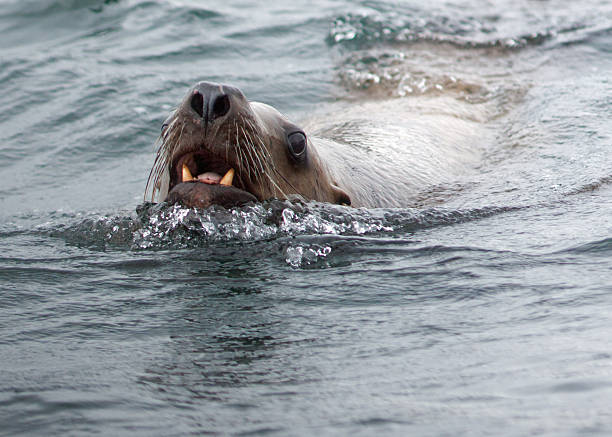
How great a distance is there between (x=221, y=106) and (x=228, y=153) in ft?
0.76

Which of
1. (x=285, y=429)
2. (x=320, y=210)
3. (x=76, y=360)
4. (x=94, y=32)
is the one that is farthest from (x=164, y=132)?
(x=94, y=32)

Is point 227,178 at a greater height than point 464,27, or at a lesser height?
lesser

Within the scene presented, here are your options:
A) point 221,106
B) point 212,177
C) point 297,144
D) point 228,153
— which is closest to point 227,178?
point 212,177

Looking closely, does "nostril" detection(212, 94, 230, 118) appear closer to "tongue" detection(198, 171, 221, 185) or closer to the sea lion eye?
"tongue" detection(198, 171, 221, 185)

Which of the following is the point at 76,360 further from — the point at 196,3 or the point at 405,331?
the point at 196,3

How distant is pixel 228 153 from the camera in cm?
443

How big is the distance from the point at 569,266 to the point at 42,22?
1036cm

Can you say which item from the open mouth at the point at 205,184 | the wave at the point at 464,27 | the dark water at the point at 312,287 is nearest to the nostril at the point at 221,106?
the open mouth at the point at 205,184

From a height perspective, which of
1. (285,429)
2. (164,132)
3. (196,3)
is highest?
(196,3)

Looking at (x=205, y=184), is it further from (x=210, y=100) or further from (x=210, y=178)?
(x=210, y=100)

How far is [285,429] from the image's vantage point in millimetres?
2773

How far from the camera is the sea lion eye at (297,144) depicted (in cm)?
493

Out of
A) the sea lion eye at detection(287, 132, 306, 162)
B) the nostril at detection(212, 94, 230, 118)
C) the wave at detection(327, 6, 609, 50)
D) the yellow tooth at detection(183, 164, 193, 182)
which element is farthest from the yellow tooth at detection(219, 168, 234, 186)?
the wave at detection(327, 6, 609, 50)

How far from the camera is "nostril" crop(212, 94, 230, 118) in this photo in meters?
4.35
